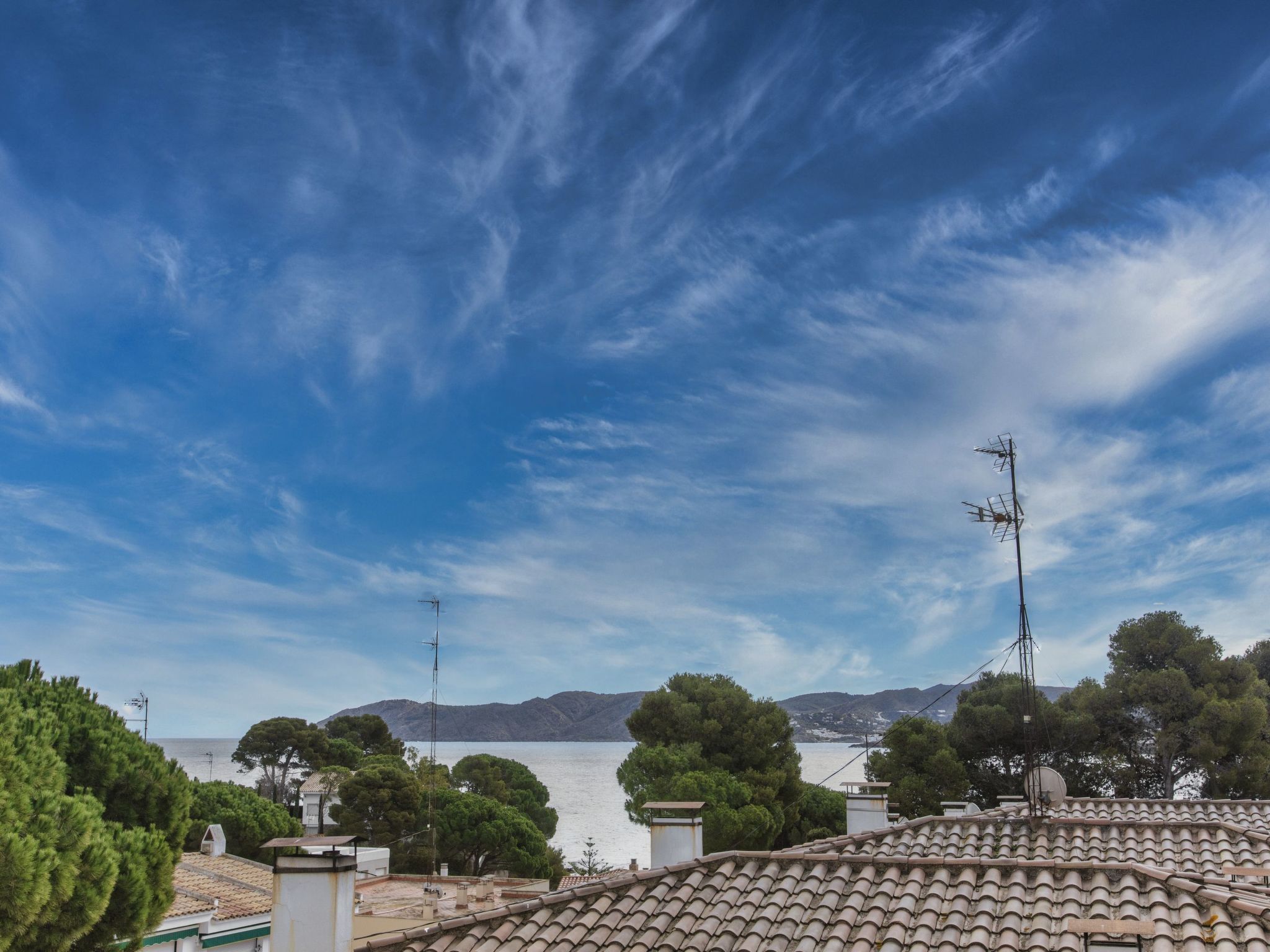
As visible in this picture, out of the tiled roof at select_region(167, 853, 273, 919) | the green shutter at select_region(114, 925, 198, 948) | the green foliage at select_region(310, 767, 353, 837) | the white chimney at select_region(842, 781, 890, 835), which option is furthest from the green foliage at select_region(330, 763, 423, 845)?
the white chimney at select_region(842, 781, 890, 835)

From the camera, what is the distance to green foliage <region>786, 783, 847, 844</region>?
118 ft

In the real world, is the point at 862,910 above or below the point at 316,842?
below

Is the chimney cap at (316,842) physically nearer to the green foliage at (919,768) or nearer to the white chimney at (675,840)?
the white chimney at (675,840)

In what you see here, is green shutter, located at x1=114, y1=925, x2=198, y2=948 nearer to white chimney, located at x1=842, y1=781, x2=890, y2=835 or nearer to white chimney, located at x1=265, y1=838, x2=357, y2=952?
white chimney, located at x1=265, y1=838, x2=357, y2=952

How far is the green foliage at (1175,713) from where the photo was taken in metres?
30.0

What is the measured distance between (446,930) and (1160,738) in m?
31.3

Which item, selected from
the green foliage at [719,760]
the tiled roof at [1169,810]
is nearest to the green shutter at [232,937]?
the tiled roof at [1169,810]

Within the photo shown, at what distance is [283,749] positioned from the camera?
58906 millimetres

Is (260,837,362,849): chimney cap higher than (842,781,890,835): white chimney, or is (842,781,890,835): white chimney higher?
(260,837,362,849): chimney cap

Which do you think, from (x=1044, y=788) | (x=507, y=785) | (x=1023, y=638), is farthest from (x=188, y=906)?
(x=507, y=785)

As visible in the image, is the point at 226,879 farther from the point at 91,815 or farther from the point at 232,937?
the point at 91,815

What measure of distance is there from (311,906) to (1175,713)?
32.1m

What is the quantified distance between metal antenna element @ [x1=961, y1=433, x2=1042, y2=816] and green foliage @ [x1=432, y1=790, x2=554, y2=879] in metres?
28.8

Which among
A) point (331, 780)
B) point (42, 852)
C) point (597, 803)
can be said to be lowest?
point (597, 803)
